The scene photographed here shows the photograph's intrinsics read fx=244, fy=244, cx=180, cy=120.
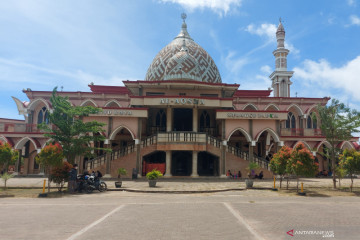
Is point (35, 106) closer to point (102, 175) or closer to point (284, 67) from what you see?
point (102, 175)

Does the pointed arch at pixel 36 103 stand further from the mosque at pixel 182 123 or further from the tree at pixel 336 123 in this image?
the tree at pixel 336 123

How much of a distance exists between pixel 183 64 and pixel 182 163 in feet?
42.3

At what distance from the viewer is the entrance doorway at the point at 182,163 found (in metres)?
27.3

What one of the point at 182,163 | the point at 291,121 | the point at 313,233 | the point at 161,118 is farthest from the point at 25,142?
the point at 291,121

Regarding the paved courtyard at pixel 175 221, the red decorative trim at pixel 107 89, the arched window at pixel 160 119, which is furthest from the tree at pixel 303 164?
the red decorative trim at pixel 107 89

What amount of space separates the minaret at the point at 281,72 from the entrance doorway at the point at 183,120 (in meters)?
17.8

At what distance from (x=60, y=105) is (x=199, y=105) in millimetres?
13004

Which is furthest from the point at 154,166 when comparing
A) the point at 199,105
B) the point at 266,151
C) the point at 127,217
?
the point at 127,217

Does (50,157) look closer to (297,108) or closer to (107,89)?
(107,89)

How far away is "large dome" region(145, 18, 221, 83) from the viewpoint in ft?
103

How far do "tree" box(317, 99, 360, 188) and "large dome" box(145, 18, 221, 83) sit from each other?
15713mm

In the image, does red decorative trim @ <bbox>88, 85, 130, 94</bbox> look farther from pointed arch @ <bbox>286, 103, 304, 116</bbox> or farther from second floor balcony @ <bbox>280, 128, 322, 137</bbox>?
pointed arch @ <bbox>286, 103, 304, 116</bbox>

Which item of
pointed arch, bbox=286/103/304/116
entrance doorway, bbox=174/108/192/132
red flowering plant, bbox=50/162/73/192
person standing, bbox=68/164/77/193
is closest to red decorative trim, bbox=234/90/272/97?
pointed arch, bbox=286/103/304/116

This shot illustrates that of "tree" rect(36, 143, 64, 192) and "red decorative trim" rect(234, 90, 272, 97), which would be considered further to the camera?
"red decorative trim" rect(234, 90, 272, 97)
